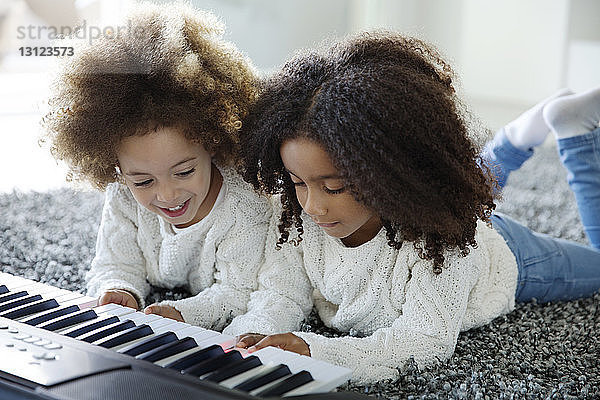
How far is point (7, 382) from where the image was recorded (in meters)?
0.83

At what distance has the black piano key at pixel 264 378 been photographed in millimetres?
848

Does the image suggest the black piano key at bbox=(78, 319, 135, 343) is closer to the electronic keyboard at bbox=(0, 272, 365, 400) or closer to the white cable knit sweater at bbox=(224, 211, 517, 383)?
the electronic keyboard at bbox=(0, 272, 365, 400)

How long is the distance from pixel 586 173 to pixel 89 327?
1064mm

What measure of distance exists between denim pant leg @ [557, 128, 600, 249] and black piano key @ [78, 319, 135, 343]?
3.29 feet

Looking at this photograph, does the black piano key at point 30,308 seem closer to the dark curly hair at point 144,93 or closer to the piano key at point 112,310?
the piano key at point 112,310

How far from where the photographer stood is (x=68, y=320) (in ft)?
3.31

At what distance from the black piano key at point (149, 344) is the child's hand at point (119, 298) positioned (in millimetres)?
290

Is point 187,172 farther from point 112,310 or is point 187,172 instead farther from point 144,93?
point 112,310

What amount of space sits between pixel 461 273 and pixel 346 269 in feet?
0.57

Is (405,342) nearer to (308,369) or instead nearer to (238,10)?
(308,369)

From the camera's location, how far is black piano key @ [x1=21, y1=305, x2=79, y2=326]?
1.00m

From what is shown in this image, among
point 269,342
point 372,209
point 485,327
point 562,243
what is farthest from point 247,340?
point 562,243

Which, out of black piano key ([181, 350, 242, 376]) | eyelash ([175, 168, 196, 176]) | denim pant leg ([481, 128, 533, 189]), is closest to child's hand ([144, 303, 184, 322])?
eyelash ([175, 168, 196, 176])

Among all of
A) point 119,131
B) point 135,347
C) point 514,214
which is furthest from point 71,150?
point 514,214
